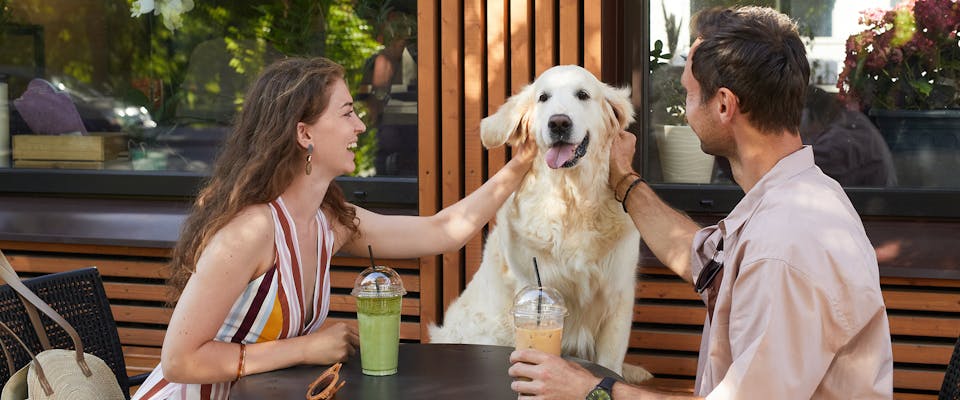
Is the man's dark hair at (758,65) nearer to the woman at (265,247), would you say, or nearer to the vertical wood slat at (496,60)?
the woman at (265,247)

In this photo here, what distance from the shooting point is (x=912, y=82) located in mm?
4520

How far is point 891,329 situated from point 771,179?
8.59 feet

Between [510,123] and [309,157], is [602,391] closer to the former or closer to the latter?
[309,157]

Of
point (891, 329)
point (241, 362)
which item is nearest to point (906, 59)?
point (891, 329)

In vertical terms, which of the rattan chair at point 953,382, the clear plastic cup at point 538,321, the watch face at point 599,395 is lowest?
the rattan chair at point 953,382

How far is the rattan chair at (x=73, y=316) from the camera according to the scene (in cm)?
272

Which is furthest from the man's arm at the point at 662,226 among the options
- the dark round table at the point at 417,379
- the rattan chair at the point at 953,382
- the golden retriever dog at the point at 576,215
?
the rattan chair at the point at 953,382

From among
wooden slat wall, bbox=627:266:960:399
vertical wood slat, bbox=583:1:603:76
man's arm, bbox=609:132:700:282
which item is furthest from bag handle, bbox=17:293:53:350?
wooden slat wall, bbox=627:266:960:399

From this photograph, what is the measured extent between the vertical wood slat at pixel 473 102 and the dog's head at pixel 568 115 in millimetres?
943

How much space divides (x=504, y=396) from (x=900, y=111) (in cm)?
302

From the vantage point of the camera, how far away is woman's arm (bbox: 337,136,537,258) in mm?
2984

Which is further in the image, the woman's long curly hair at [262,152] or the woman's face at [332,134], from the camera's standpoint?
the woman's face at [332,134]

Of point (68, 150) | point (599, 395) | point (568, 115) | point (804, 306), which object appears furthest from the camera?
point (68, 150)

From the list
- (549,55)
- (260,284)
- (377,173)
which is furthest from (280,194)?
(377,173)
